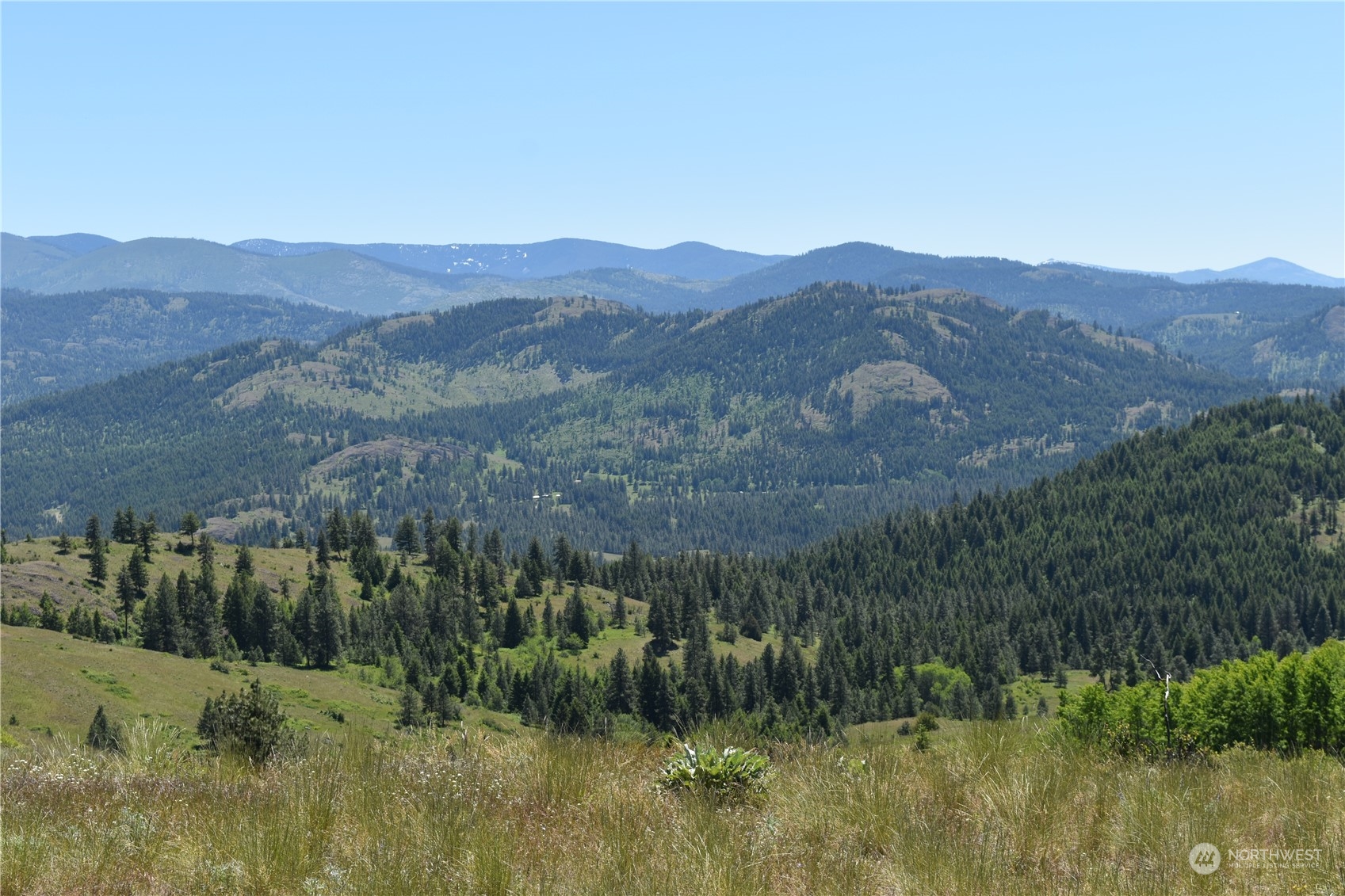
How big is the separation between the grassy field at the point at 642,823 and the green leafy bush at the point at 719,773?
0.22 metres

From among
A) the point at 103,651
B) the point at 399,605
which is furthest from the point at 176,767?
the point at 399,605

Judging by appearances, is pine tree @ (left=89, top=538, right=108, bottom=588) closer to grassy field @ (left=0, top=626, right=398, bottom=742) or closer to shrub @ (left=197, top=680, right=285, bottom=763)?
grassy field @ (left=0, top=626, right=398, bottom=742)

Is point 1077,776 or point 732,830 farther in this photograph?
point 1077,776

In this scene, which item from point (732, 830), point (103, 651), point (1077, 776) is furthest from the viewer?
point (103, 651)

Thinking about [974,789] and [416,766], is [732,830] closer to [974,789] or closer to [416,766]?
[974,789]

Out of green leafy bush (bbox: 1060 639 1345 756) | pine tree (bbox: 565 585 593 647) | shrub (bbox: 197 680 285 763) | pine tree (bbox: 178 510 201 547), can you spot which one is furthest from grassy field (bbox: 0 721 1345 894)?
pine tree (bbox: 178 510 201 547)

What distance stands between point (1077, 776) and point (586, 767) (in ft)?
22.6

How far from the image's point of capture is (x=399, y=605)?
176 m

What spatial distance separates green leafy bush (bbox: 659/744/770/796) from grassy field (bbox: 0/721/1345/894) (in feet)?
0.71

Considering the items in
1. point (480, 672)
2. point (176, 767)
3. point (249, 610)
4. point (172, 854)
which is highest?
point (172, 854)

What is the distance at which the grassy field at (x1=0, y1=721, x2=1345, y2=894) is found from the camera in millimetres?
10594

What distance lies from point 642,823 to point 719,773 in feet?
7.44

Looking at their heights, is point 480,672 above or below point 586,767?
below

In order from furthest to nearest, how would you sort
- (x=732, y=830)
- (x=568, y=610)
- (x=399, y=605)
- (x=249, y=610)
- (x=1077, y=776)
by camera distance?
(x=568, y=610) → (x=399, y=605) → (x=249, y=610) → (x=1077, y=776) → (x=732, y=830)
